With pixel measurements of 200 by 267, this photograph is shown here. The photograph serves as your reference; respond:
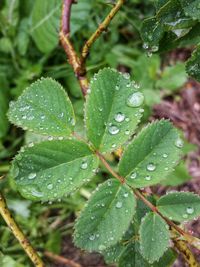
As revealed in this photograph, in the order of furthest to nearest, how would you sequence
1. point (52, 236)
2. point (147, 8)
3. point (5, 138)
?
point (147, 8), point (5, 138), point (52, 236)

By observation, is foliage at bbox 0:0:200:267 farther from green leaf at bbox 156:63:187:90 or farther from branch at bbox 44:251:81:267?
green leaf at bbox 156:63:187:90

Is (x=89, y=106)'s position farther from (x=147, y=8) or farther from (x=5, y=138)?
(x=147, y=8)

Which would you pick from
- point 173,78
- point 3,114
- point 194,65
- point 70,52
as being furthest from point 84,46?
point 173,78

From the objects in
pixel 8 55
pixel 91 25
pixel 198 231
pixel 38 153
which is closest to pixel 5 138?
pixel 8 55

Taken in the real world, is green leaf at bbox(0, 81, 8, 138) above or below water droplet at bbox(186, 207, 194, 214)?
below

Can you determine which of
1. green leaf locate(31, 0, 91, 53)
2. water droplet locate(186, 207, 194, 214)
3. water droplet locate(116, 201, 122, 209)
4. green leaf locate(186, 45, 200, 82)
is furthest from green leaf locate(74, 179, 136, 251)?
green leaf locate(31, 0, 91, 53)
